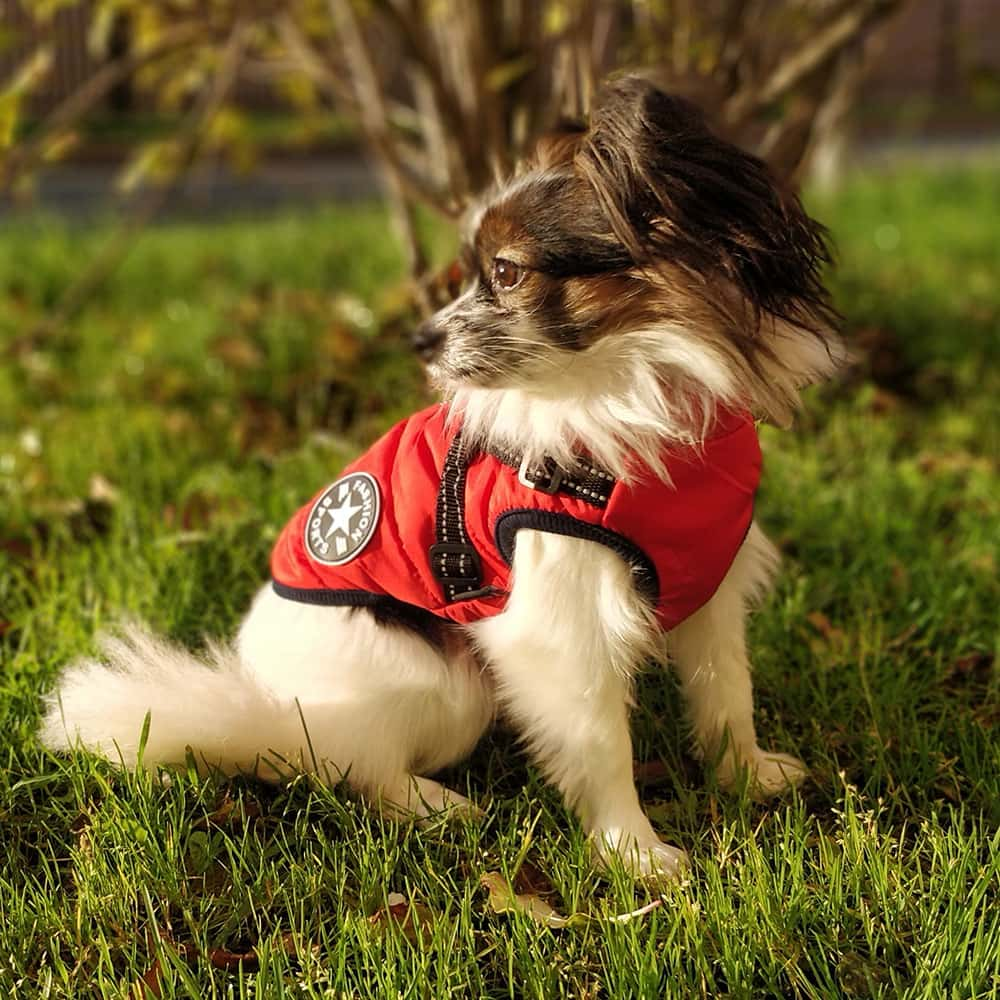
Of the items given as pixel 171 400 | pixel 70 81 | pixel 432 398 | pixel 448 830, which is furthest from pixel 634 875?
pixel 70 81

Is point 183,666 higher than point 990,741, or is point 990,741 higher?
point 183,666

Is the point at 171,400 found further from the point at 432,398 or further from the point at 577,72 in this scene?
the point at 577,72

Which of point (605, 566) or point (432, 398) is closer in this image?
point (605, 566)

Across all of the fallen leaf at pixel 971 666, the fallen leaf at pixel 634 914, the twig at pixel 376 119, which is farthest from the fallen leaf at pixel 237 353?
the fallen leaf at pixel 634 914

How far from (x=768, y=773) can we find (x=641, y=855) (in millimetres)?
399

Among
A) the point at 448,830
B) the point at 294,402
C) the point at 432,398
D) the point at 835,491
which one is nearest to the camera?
the point at 448,830

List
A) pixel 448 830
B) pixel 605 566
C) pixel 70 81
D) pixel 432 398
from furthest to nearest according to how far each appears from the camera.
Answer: pixel 70 81
pixel 432 398
pixel 448 830
pixel 605 566

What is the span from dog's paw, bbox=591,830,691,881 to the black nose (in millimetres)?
955

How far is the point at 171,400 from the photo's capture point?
14.9 ft

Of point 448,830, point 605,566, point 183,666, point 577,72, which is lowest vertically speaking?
point 448,830

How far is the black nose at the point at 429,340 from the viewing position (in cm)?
217

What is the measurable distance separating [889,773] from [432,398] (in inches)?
81.7

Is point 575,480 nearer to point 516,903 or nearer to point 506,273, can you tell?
point 506,273

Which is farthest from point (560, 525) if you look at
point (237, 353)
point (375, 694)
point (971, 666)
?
point (237, 353)
